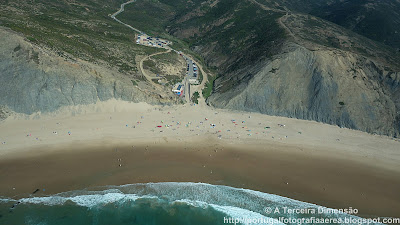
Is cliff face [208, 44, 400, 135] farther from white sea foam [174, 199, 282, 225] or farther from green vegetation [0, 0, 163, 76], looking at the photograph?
white sea foam [174, 199, 282, 225]

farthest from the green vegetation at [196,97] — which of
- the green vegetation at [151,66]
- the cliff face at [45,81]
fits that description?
the green vegetation at [151,66]

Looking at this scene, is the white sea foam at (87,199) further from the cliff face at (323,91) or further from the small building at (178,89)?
the small building at (178,89)

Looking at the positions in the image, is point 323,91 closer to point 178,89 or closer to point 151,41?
point 178,89

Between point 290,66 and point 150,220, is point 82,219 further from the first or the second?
point 290,66

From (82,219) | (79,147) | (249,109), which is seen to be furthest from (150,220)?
(249,109)

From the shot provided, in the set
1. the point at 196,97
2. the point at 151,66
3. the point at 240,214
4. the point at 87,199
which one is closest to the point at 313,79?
the point at 196,97

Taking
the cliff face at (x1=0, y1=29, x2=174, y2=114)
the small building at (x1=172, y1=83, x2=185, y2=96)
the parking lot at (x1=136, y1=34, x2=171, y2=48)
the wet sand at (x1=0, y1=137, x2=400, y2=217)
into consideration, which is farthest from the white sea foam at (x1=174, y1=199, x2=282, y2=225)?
the parking lot at (x1=136, y1=34, x2=171, y2=48)
